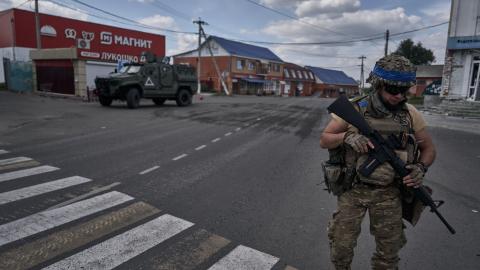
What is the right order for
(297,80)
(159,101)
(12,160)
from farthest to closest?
(297,80), (159,101), (12,160)

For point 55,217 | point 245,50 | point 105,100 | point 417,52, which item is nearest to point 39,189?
point 55,217

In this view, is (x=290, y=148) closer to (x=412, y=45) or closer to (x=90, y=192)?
(x=90, y=192)

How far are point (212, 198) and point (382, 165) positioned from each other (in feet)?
9.77

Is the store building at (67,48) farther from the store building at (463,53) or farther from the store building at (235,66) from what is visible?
the store building at (463,53)

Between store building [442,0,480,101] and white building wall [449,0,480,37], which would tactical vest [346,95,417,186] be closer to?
store building [442,0,480,101]

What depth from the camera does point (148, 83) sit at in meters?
19.0

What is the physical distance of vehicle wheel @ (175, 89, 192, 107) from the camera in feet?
70.0

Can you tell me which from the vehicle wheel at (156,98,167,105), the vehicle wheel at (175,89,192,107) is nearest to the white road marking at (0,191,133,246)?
the vehicle wheel at (175,89,192,107)

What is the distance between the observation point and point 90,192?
16.4ft

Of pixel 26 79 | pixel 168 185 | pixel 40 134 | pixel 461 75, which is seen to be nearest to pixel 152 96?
pixel 40 134

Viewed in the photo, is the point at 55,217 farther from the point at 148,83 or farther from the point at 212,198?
the point at 148,83

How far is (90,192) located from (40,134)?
6.15 meters

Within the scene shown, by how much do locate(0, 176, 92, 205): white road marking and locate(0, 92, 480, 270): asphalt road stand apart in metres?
0.14

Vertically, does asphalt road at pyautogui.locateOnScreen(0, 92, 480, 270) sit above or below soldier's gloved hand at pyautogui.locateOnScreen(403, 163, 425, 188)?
below
